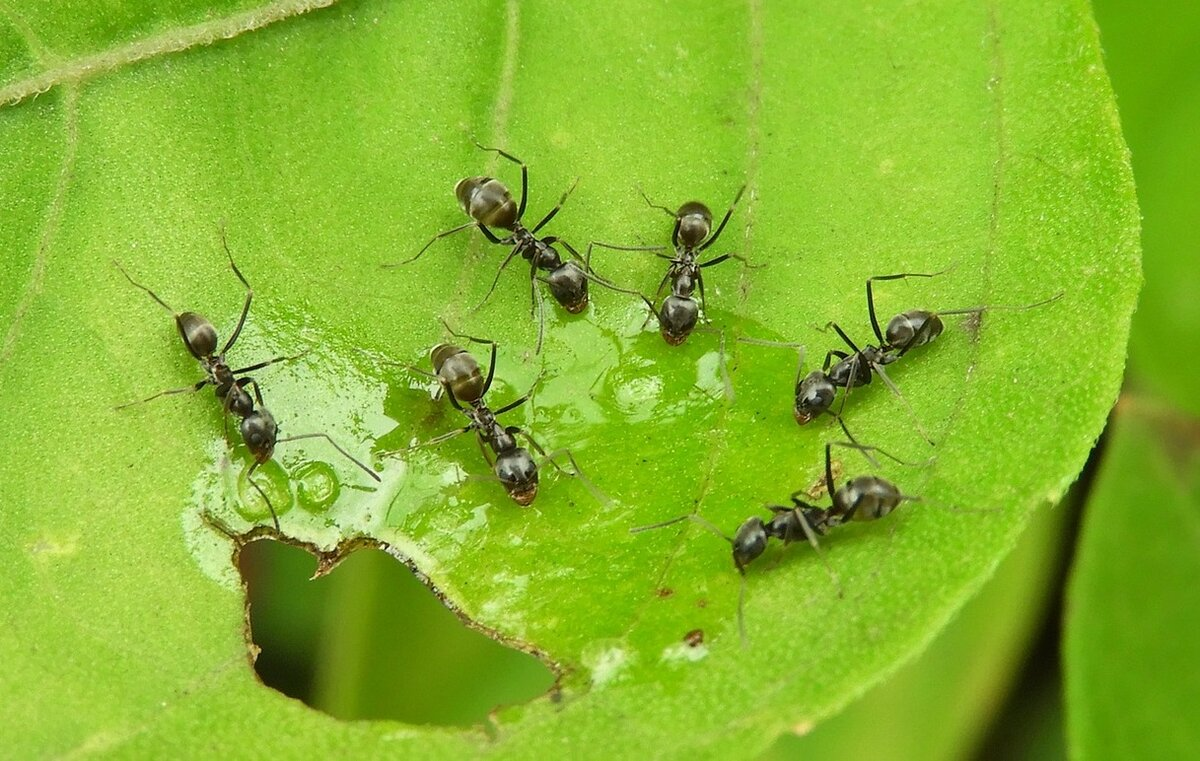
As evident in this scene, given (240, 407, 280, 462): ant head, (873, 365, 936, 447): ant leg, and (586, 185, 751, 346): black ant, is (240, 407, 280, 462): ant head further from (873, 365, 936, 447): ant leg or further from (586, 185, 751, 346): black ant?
(873, 365, 936, 447): ant leg

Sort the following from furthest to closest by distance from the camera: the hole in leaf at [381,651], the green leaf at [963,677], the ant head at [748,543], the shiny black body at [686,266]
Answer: the green leaf at [963,677], the hole in leaf at [381,651], the shiny black body at [686,266], the ant head at [748,543]

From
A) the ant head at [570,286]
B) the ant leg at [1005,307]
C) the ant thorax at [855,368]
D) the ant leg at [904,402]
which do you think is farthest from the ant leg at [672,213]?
the ant leg at [1005,307]

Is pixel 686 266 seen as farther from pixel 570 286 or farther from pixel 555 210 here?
pixel 555 210

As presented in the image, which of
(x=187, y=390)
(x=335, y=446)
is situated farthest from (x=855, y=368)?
(x=187, y=390)

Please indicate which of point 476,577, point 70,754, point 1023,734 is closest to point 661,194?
point 476,577

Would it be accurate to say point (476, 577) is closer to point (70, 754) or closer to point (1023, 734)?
point (70, 754)

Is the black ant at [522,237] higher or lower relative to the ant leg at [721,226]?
lower

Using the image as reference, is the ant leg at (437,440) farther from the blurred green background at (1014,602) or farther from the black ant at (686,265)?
the blurred green background at (1014,602)

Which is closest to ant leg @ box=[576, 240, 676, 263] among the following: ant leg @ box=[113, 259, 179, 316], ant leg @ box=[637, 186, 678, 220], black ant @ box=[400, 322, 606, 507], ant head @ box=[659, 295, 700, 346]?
ant leg @ box=[637, 186, 678, 220]
